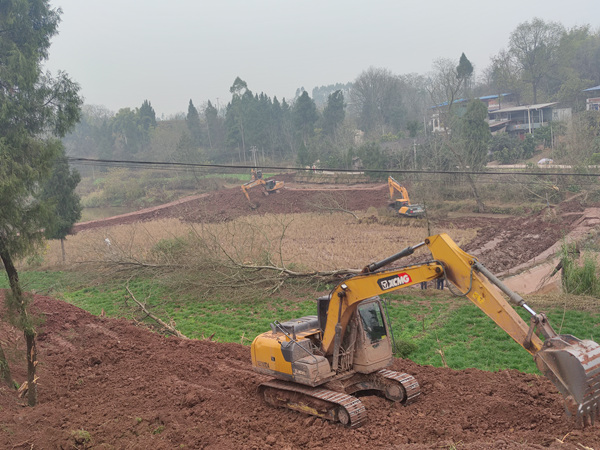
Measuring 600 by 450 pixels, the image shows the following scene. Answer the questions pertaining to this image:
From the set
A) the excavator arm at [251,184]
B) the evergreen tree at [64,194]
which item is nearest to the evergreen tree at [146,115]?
the excavator arm at [251,184]

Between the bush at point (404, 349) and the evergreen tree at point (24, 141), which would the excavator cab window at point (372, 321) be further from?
the evergreen tree at point (24, 141)

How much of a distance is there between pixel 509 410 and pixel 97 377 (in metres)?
8.01

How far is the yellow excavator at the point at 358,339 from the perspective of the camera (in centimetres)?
698

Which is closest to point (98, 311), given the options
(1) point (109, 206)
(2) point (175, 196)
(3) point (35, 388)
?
(3) point (35, 388)

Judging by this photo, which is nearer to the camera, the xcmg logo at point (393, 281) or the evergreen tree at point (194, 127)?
the xcmg logo at point (393, 281)

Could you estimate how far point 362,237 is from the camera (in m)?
27.1

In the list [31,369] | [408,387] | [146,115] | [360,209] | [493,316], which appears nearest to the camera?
[493,316]

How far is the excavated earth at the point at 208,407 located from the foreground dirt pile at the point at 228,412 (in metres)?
0.02

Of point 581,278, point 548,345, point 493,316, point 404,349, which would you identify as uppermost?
point 493,316

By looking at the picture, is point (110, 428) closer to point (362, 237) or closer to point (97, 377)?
point (97, 377)

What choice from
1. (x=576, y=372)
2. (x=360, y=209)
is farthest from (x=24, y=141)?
(x=360, y=209)

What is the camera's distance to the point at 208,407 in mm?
9258

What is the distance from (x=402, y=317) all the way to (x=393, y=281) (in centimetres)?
721

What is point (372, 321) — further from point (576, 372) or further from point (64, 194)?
point (64, 194)
